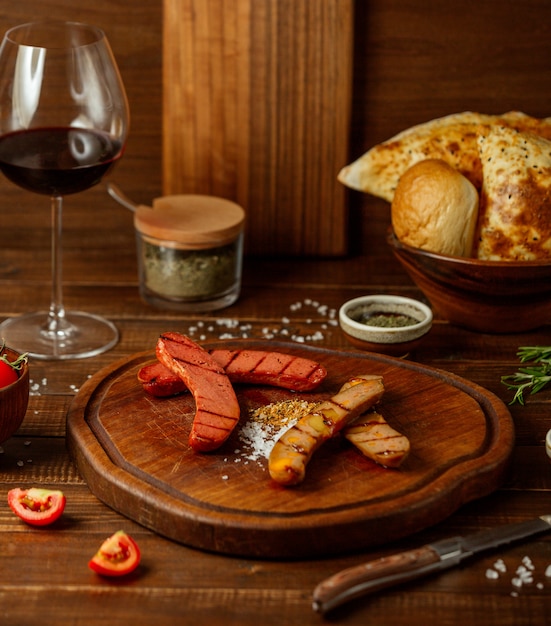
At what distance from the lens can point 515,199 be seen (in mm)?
1673

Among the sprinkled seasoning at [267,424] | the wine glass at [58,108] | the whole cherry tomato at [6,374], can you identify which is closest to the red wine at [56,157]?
the wine glass at [58,108]

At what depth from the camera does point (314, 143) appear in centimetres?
205

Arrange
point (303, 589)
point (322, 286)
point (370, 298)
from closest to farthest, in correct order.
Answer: point (303, 589), point (370, 298), point (322, 286)

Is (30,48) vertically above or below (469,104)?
above

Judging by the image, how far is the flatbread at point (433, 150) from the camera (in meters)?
1.76

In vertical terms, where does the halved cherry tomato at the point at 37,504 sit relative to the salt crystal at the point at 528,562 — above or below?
above

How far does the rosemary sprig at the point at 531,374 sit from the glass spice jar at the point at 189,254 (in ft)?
1.87

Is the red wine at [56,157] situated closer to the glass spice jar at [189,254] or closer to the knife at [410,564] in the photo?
the glass spice jar at [189,254]

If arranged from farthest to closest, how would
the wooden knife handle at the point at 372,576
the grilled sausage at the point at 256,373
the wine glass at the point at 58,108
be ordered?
the wine glass at the point at 58,108
the grilled sausage at the point at 256,373
the wooden knife handle at the point at 372,576

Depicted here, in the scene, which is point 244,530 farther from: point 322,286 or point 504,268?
point 322,286

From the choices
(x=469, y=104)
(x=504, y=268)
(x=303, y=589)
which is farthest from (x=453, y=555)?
(x=469, y=104)

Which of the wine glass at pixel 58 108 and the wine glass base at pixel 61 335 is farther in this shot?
the wine glass base at pixel 61 335

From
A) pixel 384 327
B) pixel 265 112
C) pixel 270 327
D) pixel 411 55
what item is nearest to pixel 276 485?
pixel 384 327

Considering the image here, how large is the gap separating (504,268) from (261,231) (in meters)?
0.65
